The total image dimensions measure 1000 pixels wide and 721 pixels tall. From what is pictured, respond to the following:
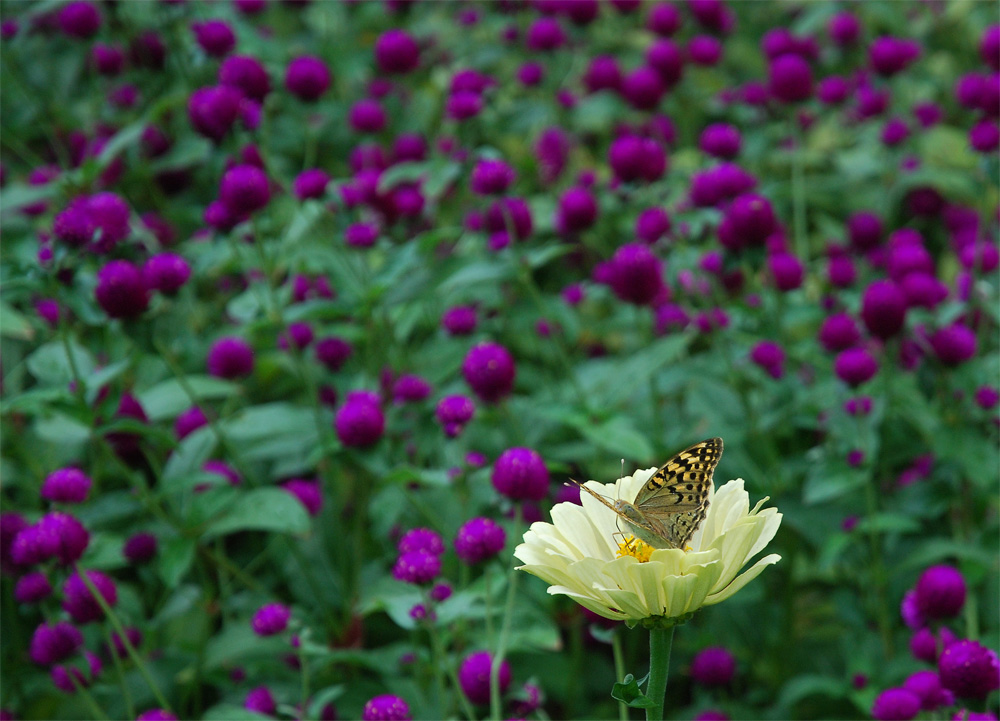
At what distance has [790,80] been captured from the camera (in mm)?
2305

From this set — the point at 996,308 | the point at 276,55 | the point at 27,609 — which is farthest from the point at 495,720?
the point at 276,55

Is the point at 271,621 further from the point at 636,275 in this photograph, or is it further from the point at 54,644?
the point at 636,275

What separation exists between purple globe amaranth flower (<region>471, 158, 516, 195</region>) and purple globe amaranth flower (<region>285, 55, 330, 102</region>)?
613 millimetres

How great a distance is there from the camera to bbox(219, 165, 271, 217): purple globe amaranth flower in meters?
1.67

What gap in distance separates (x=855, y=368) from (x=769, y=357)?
10.5 inches

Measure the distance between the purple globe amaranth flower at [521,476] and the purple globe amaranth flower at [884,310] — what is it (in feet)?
2.47

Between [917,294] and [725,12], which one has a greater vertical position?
[725,12]

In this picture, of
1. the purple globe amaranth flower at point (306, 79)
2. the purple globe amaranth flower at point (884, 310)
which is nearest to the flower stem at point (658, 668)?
the purple globe amaranth flower at point (884, 310)

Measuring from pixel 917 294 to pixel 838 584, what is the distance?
612mm

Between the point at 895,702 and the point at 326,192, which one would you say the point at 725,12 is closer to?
the point at 326,192

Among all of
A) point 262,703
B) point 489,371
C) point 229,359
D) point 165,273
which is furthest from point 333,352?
point 262,703

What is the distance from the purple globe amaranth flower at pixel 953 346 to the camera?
1.69m

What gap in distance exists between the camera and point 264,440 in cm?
201

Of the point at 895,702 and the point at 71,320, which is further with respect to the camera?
the point at 71,320
